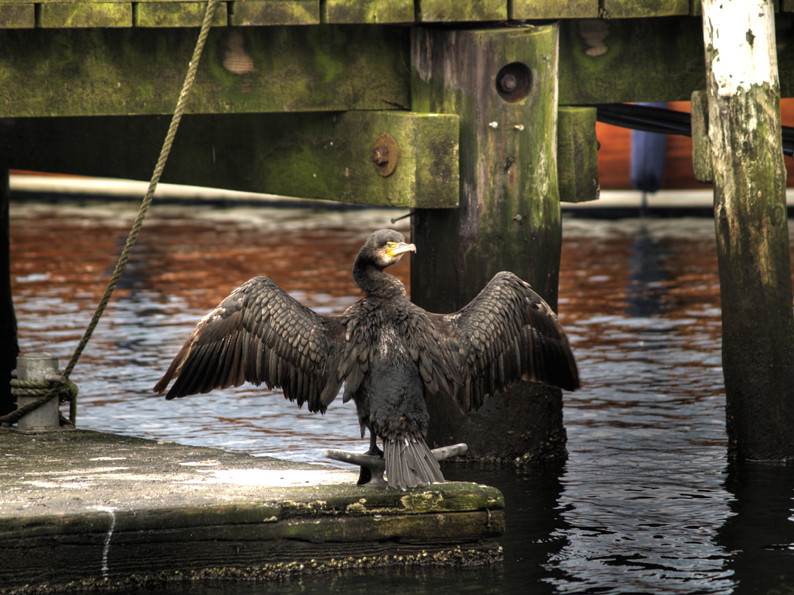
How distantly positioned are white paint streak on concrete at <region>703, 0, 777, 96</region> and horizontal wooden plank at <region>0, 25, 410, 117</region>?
1.59 m

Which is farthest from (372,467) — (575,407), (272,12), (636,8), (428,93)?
(575,407)

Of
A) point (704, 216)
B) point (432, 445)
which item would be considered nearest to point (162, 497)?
point (432, 445)

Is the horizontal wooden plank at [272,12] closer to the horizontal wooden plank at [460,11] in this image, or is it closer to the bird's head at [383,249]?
the horizontal wooden plank at [460,11]

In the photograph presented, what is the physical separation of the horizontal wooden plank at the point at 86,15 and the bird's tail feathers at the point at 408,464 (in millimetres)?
2494

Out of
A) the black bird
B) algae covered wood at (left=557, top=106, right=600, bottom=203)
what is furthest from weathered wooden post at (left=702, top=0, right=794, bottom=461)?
the black bird

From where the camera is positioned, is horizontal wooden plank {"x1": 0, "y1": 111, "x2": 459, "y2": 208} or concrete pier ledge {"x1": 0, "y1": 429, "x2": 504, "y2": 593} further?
horizontal wooden plank {"x1": 0, "y1": 111, "x2": 459, "y2": 208}

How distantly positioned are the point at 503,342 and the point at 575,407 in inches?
124

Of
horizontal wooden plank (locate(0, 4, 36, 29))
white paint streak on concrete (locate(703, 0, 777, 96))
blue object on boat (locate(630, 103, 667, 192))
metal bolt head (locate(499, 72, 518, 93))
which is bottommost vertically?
blue object on boat (locate(630, 103, 667, 192))

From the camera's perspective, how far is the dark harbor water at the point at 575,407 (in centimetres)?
626

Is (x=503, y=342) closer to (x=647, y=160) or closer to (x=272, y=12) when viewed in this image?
(x=272, y=12)

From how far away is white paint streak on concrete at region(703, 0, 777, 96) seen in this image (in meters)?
7.47

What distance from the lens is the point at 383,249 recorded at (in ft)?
20.5

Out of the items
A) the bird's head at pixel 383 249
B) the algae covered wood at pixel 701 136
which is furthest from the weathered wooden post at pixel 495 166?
the bird's head at pixel 383 249

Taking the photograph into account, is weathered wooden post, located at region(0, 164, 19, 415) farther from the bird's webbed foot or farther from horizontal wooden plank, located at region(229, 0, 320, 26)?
the bird's webbed foot
